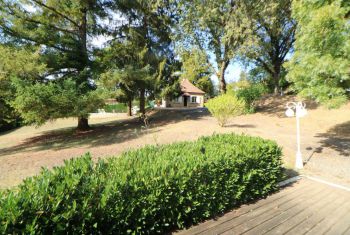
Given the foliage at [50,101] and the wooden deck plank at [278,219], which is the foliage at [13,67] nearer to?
the foliage at [50,101]

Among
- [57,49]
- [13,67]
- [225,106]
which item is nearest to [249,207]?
[225,106]

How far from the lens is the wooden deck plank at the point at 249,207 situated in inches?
140

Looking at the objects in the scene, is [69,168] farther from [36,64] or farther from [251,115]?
[251,115]

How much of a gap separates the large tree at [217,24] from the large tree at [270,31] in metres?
0.84

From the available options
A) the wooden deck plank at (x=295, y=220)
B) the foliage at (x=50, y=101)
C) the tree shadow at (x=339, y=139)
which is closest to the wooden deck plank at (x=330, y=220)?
the wooden deck plank at (x=295, y=220)

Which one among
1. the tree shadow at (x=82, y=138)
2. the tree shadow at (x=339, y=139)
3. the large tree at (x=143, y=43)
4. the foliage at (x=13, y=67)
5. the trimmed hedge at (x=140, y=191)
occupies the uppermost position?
the large tree at (x=143, y=43)

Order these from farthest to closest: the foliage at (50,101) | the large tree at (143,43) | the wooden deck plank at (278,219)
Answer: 1. the large tree at (143,43)
2. the foliage at (50,101)
3. the wooden deck plank at (278,219)

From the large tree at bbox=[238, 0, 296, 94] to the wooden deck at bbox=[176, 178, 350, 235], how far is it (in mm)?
15182

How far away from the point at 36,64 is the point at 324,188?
14.6 m

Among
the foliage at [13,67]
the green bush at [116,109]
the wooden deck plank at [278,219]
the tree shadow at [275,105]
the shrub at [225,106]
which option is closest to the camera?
the wooden deck plank at [278,219]

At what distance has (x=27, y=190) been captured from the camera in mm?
2480

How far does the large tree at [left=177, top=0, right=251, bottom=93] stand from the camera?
1769cm

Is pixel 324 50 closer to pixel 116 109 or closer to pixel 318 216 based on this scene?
pixel 318 216

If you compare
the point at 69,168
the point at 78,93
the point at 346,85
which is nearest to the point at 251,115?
the point at 346,85
